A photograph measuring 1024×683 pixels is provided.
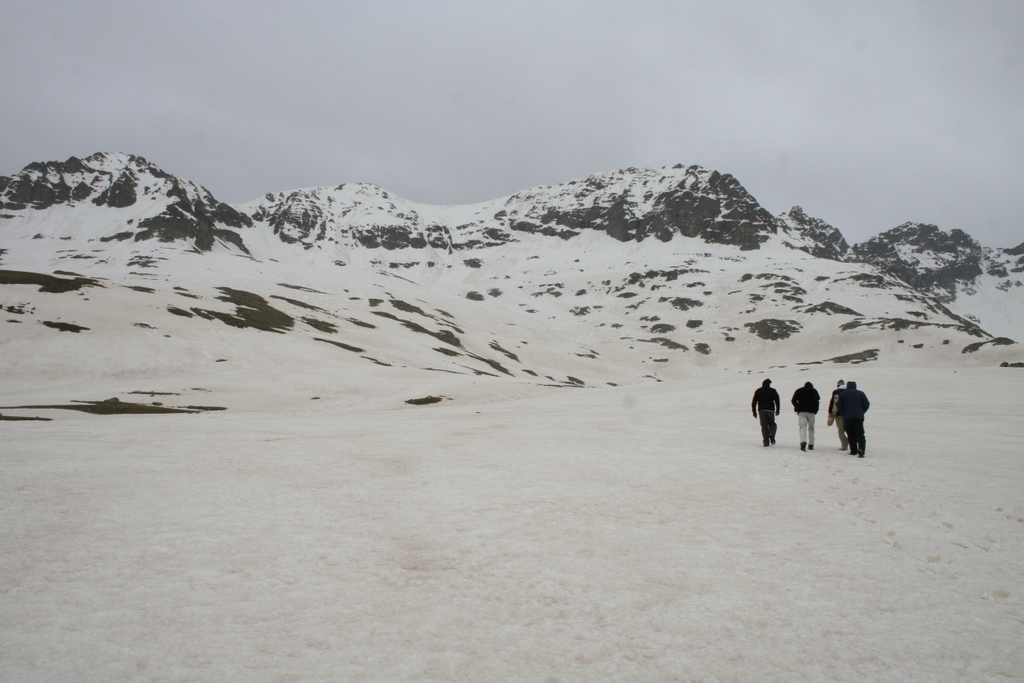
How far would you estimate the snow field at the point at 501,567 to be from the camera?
5.15 metres

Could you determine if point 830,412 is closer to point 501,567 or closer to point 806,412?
point 806,412

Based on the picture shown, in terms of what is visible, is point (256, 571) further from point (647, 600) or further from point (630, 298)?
point (630, 298)

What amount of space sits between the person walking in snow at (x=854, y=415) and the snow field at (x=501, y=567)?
0.78 meters

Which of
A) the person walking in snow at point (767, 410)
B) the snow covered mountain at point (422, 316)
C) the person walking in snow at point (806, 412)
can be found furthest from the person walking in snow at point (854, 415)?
the snow covered mountain at point (422, 316)

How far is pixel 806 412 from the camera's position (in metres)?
15.7

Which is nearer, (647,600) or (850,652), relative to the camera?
(850,652)

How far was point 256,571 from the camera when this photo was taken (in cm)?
678

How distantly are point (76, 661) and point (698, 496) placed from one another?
9.71 metres

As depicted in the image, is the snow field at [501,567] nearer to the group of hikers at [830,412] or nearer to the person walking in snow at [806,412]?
the group of hikers at [830,412]

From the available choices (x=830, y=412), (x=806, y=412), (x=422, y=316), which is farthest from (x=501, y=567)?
(x=422, y=316)

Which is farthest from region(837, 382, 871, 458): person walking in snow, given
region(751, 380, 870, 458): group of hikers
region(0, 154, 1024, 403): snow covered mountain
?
region(0, 154, 1024, 403): snow covered mountain

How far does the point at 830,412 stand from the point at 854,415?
105cm

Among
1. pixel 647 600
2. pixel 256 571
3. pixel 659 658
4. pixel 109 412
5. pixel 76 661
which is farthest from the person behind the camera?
pixel 109 412

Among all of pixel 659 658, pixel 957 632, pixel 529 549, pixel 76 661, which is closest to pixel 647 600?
pixel 659 658
